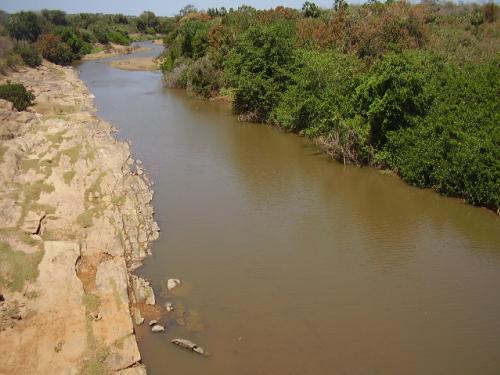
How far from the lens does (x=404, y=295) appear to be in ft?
41.4

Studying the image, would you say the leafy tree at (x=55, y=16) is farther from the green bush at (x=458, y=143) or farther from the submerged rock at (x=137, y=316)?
the submerged rock at (x=137, y=316)

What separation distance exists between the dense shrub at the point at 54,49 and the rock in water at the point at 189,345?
182ft

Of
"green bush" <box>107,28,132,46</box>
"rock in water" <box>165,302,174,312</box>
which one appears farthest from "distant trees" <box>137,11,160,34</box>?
"rock in water" <box>165,302,174,312</box>

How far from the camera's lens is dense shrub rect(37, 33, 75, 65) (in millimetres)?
57562

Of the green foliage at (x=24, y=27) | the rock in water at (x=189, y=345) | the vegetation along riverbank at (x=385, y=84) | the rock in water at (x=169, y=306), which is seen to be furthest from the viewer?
the green foliage at (x=24, y=27)

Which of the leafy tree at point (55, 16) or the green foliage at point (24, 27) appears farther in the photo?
the leafy tree at point (55, 16)

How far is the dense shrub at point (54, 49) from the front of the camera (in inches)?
2266

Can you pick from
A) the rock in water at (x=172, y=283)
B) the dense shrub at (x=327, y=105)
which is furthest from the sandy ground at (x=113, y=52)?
the rock in water at (x=172, y=283)

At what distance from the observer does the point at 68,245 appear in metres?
13.9

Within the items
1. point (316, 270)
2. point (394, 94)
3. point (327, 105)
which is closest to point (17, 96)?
point (327, 105)

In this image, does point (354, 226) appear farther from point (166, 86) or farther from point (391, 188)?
point (166, 86)

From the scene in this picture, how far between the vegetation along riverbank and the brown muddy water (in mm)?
1212

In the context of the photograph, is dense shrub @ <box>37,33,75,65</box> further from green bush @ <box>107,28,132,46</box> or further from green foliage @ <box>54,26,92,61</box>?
green bush @ <box>107,28,132,46</box>

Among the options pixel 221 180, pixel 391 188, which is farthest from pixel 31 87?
pixel 391 188
